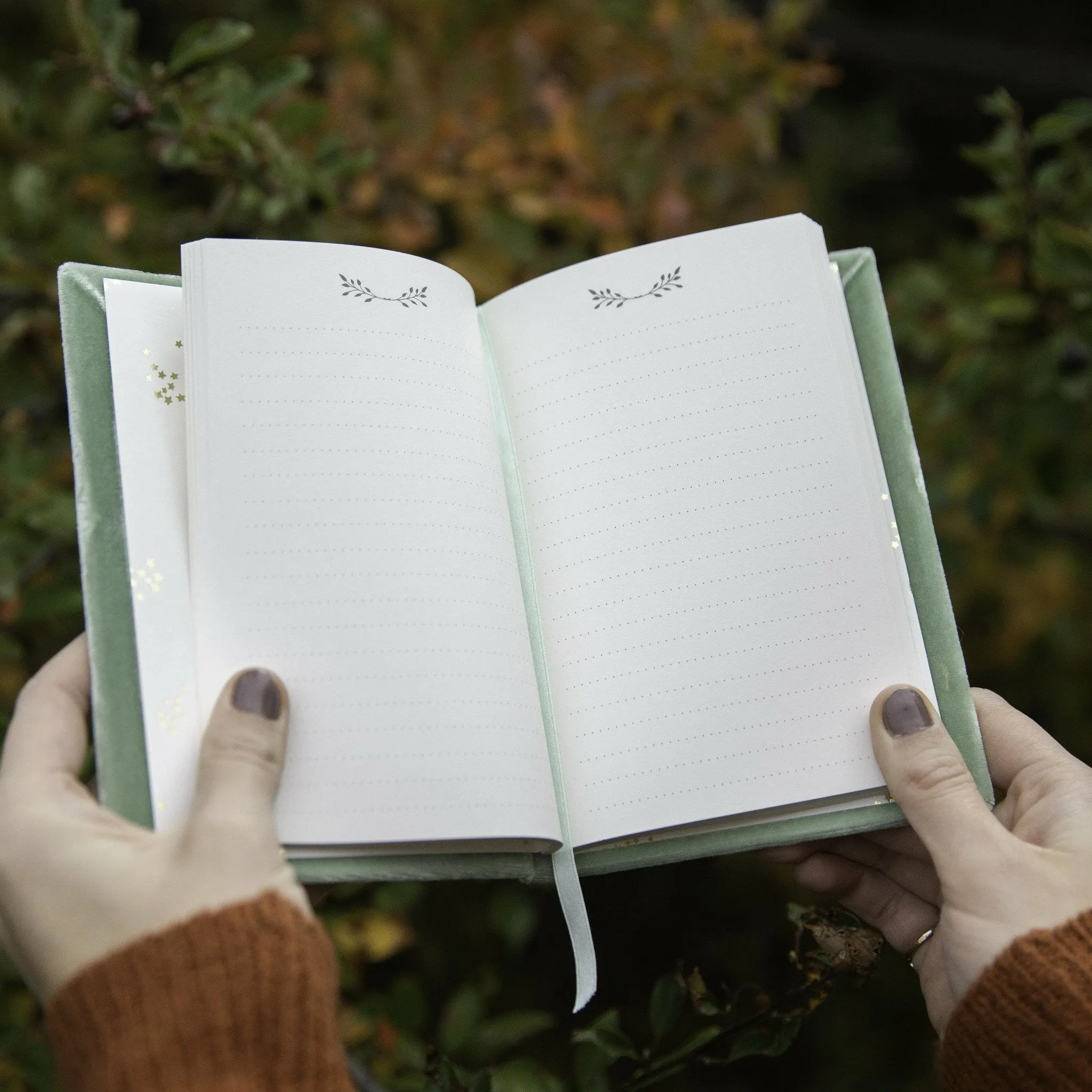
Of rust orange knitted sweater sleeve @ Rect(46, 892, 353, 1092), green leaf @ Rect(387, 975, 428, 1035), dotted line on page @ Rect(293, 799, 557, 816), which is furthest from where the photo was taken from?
green leaf @ Rect(387, 975, 428, 1035)

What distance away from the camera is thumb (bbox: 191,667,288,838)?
0.82m

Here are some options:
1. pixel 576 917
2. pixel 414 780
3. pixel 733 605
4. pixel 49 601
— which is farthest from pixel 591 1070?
pixel 49 601

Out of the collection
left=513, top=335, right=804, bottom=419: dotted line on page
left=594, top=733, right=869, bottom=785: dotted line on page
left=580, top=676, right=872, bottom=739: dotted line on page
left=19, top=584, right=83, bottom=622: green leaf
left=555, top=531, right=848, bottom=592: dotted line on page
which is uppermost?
left=513, top=335, right=804, bottom=419: dotted line on page

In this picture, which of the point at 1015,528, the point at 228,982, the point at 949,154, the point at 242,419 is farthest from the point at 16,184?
the point at 949,154

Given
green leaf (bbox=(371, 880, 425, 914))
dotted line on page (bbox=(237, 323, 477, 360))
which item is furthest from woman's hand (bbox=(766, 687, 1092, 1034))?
green leaf (bbox=(371, 880, 425, 914))

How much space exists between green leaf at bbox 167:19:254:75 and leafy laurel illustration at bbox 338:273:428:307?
393 millimetres

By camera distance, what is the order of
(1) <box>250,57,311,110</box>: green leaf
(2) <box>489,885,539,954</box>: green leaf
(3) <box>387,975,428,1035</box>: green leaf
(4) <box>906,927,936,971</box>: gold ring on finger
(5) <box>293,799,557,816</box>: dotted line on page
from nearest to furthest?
1. (5) <box>293,799,557,816</box>: dotted line on page
2. (4) <box>906,927,936,971</box>: gold ring on finger
3. (1) <box>250,57,311,110</box>: green leaf
4. (3) <box>387,975,428,1035</box>: green leaf
5. (2) <box>489,885,539,954</box>: green leaf

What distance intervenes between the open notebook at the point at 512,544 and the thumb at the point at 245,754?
0.09ft

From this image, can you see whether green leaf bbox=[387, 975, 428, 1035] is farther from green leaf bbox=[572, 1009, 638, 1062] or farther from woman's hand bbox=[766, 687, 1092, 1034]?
woman's hand bbox=[766, 687, 1092, 1034]

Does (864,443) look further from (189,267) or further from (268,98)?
(268,98)

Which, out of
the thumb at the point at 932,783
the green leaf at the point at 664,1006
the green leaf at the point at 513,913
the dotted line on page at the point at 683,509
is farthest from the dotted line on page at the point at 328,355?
the green leaf at the point at 513,913

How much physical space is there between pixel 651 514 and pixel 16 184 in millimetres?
994

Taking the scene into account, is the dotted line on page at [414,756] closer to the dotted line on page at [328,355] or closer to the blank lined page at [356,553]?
→ the blank lined page at [356,553]

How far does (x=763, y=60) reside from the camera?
1.54m
